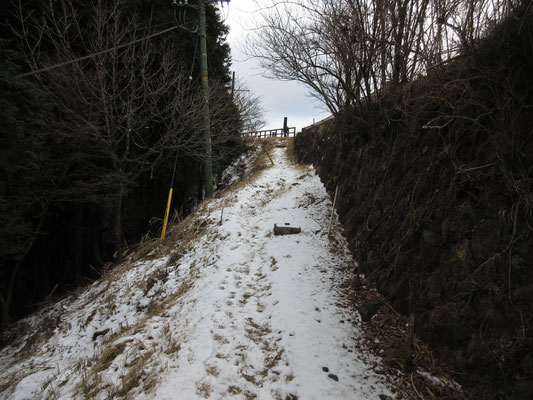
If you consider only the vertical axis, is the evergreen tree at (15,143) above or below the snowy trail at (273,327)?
above

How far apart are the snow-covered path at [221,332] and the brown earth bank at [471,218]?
867 mm

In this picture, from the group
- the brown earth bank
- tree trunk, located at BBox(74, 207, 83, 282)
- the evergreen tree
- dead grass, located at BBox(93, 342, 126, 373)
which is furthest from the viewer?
tree trunk, located at BBox(74, 207, 83, 282)

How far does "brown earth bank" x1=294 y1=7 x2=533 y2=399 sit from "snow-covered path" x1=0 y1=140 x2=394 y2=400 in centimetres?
87

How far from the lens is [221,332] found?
347cm

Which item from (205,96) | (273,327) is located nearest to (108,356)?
(273,327)

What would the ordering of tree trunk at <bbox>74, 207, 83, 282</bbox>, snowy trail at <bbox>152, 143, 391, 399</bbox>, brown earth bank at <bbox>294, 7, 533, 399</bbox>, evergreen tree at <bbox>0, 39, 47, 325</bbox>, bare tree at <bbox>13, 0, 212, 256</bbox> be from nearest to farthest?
brown earth bank at <bbox>294, 7, 533, 399</bbox>, snowy trail at <bbox>152, 143, 391, 399</bbox>, evergreen tree at <bbox>0, 39, 47, 325</bbox>, bare tree at <bbox>13, 0, 212, 256</bbox>, tree trunk at <bbox>74, 207, 83, 282</bbox>

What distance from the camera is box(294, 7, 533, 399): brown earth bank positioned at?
2109 mm

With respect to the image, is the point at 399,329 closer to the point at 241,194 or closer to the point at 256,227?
the point at 256,227

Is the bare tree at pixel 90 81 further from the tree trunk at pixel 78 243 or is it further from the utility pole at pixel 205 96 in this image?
the tree trunk at pixel 78 243

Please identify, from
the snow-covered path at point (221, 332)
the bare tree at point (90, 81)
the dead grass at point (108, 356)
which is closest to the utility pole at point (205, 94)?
the bare tree at point (90, 81)

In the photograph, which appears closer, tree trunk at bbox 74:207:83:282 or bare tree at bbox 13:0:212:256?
bare tree at bbox 13:0:212:256

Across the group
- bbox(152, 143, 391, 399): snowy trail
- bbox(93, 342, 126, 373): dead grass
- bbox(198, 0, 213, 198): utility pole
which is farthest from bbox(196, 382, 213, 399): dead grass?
bbox(198, 0, 213, 198): utility pole

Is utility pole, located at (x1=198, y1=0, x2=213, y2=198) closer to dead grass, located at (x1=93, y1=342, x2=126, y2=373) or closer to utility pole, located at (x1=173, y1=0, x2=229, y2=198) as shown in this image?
utility pole, located at (x1=173, y1=0, x2=229, y2=198)

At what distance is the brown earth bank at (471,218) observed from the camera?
6.92 feet
